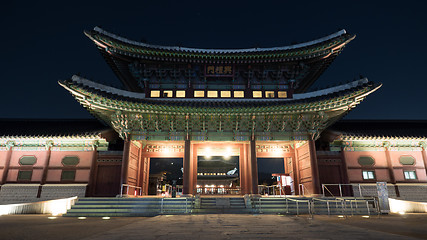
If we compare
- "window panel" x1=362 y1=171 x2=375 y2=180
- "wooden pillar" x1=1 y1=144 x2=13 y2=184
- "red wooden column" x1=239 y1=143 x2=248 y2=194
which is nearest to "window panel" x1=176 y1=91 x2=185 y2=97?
"red wooden column" x1=239 y1=143 x2=248 y2=194

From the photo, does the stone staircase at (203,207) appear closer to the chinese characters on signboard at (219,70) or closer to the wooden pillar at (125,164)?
the wooden pillar at (125,164)

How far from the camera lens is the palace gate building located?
14.2 meters

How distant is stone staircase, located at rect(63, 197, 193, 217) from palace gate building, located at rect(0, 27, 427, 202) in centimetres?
143

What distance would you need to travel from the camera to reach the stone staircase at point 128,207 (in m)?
11.5

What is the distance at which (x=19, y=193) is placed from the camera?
1512cm

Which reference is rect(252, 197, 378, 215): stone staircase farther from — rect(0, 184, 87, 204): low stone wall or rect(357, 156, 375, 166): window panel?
rect(0, 184, 87, 204): low stone wall

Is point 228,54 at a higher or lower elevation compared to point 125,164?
higher

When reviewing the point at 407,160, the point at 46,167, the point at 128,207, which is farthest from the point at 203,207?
the point at 407,160

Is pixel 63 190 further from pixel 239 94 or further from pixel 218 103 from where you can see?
pixel 239 94

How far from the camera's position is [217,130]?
1529 centimetres

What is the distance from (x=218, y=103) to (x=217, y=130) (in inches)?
76.8

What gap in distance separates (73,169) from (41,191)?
89.7 inches

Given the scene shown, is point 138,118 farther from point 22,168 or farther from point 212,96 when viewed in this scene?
point 22,168

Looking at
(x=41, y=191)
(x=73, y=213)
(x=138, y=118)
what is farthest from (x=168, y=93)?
(x=41, y=191)
